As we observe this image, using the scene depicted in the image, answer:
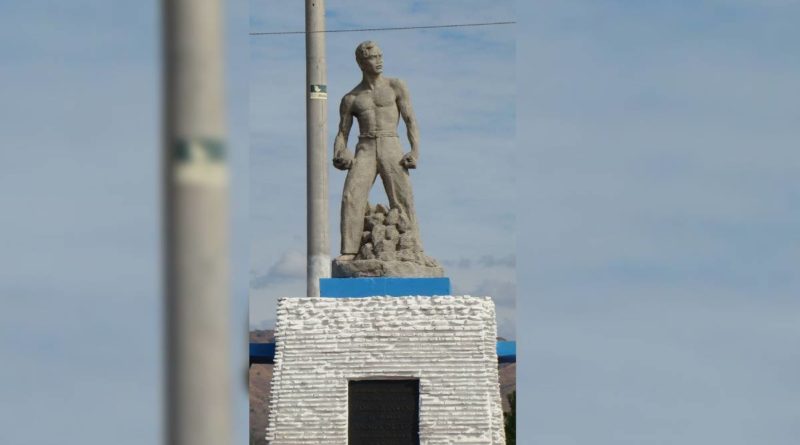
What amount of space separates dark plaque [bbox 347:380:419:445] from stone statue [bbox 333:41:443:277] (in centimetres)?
183

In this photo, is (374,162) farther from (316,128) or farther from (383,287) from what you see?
(316,128)

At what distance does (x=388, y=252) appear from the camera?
17.3 meters

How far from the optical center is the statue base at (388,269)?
17062 mm

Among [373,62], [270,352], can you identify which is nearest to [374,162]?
[373,62]

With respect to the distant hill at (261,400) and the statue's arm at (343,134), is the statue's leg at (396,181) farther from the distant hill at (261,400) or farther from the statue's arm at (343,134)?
the distant hill at (261,400)

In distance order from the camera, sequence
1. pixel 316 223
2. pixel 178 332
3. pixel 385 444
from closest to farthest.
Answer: pixel 178 332
pixel 385 444
pixel 316 223

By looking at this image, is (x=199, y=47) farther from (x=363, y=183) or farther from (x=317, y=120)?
(x=317, y=120)

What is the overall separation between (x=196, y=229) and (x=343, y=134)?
13.2m

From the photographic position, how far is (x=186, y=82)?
4930 millimetres

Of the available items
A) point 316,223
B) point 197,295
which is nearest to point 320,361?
point 316,223

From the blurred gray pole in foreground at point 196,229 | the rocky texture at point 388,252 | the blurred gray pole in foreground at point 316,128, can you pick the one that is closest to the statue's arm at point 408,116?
the rocky texture at point 388,252

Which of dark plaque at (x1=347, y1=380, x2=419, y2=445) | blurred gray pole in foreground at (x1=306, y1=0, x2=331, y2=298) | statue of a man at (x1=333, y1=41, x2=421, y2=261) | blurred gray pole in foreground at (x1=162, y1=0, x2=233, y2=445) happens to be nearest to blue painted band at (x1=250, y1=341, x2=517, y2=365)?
statue of a man at (x1=333, y1=41, x2=421, y2=261)

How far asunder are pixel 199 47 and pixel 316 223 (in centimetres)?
1646

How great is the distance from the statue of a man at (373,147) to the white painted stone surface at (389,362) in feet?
4.83
